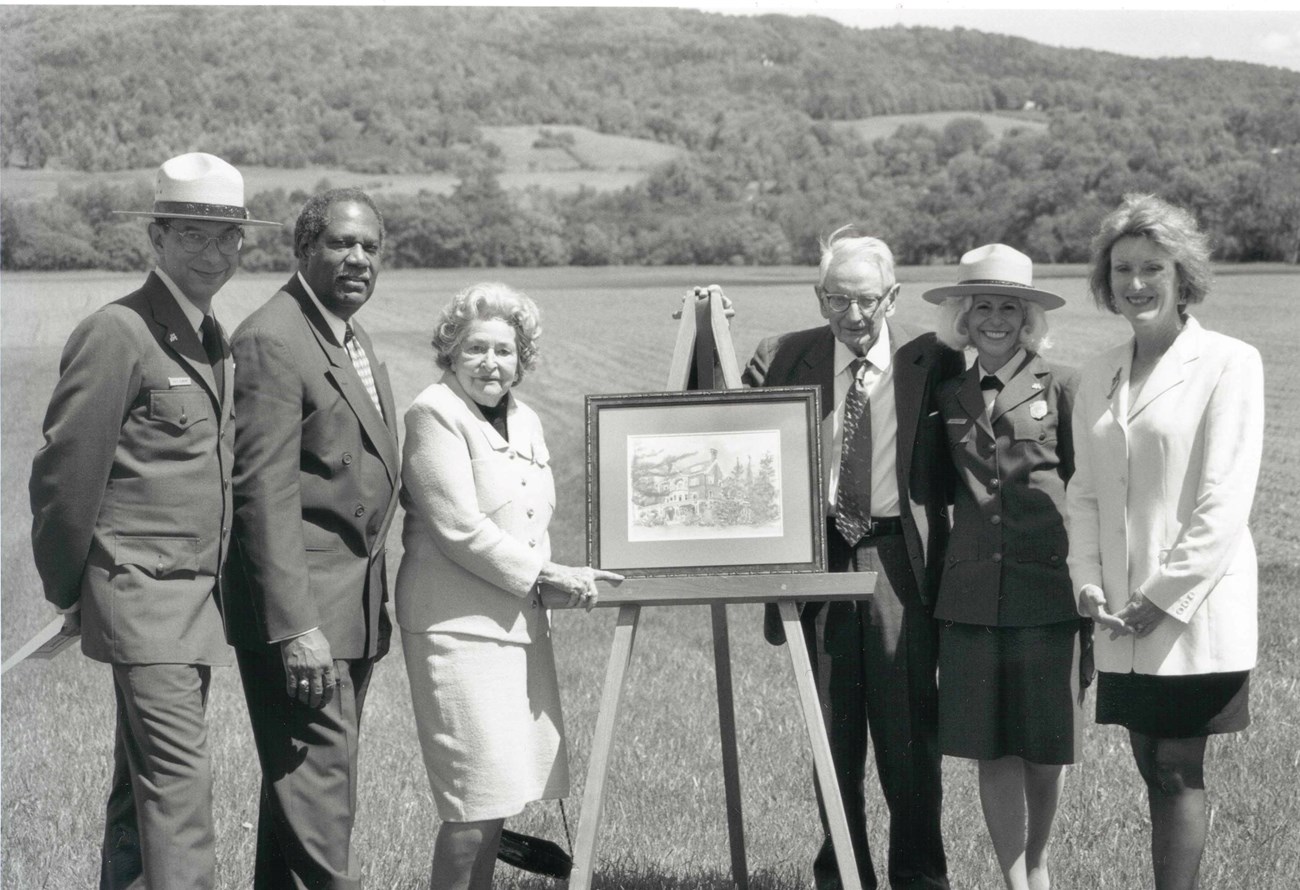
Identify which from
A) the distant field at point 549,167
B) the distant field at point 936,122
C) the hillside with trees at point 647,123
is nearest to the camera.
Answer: the hillside with trees at point 647,123

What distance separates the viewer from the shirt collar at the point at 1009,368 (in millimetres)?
3863

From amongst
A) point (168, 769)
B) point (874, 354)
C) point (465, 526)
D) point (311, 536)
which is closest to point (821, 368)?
point (874, 354)

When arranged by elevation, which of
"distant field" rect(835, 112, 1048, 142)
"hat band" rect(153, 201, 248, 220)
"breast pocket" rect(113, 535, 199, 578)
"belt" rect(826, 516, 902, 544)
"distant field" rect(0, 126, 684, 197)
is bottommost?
"belt" rect(826, 516, 902, 544)

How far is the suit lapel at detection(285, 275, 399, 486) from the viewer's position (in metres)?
3.43

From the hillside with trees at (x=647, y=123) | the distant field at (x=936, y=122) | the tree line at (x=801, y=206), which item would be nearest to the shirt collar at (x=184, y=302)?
the tree line at (x=801, y=206)

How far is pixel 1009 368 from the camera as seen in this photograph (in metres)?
3.87

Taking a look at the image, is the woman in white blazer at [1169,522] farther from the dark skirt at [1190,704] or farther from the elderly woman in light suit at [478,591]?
the elderly woman in light suit at [478,591]

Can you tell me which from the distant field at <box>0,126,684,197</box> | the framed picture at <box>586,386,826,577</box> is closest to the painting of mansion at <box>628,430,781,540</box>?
the framed picture at <box>586,386,826,577</box>

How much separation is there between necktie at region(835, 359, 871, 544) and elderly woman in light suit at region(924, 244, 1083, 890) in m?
0.26

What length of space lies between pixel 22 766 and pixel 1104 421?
5.28 metres

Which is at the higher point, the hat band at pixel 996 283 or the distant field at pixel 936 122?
the distant field at pixel 936 122

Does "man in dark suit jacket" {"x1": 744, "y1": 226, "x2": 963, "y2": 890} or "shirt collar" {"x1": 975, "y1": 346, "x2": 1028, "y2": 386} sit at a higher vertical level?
"shirt collar" {"x1": 975, "y1": 346, "x2": 1028, "y2": 386}

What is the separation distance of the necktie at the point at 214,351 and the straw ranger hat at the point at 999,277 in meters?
2.13

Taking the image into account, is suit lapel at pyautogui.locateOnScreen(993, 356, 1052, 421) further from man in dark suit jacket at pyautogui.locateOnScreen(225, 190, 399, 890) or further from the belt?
man in dark suit jacket at pyautogui.locateOnScreen(225, 190, 399, 890)
